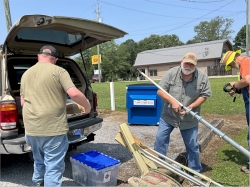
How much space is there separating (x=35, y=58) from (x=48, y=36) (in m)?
0.50

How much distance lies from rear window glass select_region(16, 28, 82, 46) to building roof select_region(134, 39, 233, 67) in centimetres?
4335

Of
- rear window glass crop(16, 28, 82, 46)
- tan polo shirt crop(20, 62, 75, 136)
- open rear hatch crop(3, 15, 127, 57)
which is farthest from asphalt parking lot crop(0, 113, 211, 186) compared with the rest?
rear window glass crop(16, 28, 82, 46)

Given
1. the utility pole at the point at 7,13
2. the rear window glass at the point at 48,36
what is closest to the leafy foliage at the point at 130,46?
the utility pole at the point at 7,13

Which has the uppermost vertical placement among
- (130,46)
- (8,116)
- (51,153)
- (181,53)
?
(130,46)

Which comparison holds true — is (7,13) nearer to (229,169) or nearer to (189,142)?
(189,142)

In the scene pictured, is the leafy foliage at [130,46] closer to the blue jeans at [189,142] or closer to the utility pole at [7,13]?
the utility pole at [7,13]

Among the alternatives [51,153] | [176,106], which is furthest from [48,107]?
[176,106]

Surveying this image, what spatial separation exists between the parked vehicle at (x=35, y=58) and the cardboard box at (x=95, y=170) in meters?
0.44

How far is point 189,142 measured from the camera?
3617mm

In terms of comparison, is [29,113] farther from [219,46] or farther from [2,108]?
[219,46]

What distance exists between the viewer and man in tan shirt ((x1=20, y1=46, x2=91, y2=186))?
9.20 ft

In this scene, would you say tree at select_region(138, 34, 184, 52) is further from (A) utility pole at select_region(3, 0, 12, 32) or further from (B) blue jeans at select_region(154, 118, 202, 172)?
(B) blue jeans at select_region(154, 118, 202, 172)

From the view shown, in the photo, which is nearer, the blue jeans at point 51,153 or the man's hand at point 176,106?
the blue jeans at point 51,153

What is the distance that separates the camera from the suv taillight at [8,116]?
3.41m
